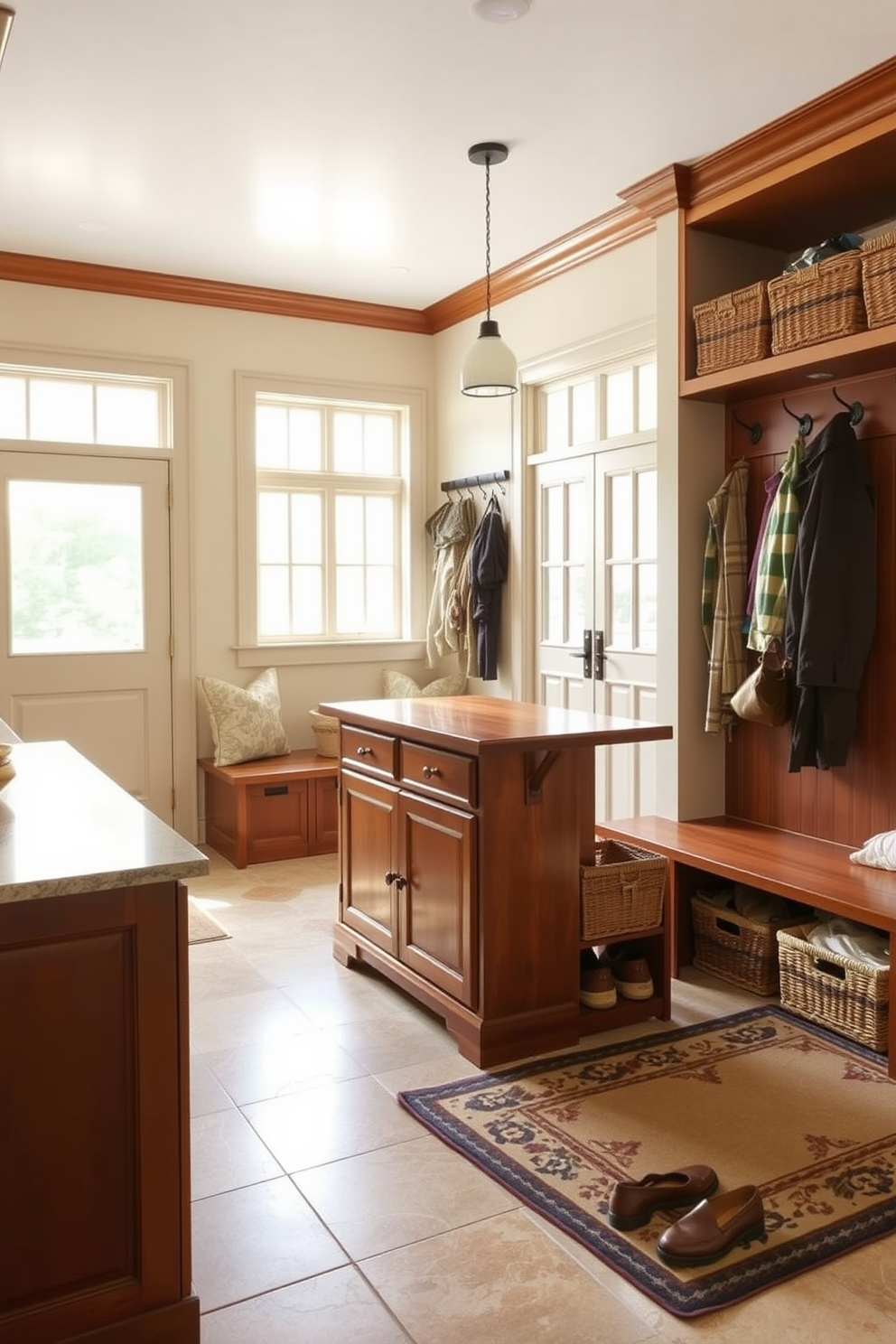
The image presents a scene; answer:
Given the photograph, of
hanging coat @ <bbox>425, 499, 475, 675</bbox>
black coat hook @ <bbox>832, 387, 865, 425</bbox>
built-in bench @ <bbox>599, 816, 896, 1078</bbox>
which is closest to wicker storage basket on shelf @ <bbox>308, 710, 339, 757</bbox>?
hanging coat @ <bbox>425, 499, 475, 675</bbox>

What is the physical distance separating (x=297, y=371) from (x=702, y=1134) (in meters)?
4.42

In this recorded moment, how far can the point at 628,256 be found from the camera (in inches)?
180

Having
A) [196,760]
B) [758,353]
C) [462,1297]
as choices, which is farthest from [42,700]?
[462,1297]

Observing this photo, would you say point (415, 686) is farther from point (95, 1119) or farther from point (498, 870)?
point (95, 1119)

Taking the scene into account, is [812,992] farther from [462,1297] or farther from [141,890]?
[141,890]

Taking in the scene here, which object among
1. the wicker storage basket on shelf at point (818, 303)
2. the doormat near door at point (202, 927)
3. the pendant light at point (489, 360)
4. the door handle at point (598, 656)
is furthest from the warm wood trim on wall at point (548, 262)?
the doormat near door at point (202, 927)

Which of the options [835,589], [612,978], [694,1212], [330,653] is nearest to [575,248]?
[835,589]

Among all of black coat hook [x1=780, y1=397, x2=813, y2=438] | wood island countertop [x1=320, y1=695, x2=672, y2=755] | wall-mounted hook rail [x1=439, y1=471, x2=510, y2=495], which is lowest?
wood island countertop [x1=320, y1=695, x2=672, y2=755]

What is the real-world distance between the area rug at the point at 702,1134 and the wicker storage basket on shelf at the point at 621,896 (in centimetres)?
33

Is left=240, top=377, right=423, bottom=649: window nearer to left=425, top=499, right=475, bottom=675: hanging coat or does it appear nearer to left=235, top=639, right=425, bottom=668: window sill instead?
left=235, top=639, right=425, bottom=668: window sill

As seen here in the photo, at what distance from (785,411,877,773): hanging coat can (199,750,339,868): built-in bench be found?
2563 millimetres

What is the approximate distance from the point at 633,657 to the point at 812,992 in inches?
70.3

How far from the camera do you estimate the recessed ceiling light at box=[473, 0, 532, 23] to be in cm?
293

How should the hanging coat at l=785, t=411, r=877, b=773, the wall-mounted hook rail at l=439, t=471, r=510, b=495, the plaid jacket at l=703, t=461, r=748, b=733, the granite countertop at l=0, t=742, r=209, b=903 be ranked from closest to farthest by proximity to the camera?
the granite countertop at l=0, t=742, r=209, b=903
the hanging coat at l=785, t=411, r=877, b=773
the plaid jacket at l=703, t=461, r=748, b=733
the wall-mounted hook rail at l=439, t=471, r=510, b=495
